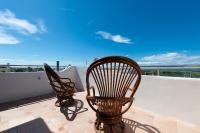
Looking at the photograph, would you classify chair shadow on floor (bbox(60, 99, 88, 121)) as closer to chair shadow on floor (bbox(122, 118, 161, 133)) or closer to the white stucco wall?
chair shadow on floor (bbox(122, 118, 161, 133))

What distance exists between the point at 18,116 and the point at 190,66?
368cm

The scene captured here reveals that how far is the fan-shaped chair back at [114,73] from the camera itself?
1180 mm

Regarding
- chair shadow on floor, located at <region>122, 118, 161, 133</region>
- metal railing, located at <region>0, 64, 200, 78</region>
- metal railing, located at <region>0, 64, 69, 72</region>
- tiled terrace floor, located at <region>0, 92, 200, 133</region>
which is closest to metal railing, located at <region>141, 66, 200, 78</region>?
metal railing, located at <region>0, 64, 200, 78</region>

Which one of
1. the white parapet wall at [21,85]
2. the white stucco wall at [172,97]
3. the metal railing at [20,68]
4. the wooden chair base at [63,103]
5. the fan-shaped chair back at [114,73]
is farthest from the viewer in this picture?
the metal railing at [20,68]

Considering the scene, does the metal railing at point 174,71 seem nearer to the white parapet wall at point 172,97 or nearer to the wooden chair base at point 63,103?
the white parapet wall at point 172,97

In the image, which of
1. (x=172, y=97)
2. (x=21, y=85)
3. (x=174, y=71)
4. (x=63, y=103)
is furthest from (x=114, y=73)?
(x=21, y=85)

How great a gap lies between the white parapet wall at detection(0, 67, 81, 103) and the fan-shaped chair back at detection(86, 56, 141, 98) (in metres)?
3.32

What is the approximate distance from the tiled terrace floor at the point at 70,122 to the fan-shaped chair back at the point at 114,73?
2.95 ft

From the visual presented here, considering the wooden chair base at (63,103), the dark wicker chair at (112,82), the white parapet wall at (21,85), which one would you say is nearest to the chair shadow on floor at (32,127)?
the wooden chair base at (63,103)

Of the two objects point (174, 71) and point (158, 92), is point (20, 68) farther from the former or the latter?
point (174, 71)

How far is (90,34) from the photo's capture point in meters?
10.0

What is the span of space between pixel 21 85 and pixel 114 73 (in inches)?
142

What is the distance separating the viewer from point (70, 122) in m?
2.08

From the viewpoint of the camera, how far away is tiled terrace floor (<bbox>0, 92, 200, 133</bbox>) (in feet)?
5.97
